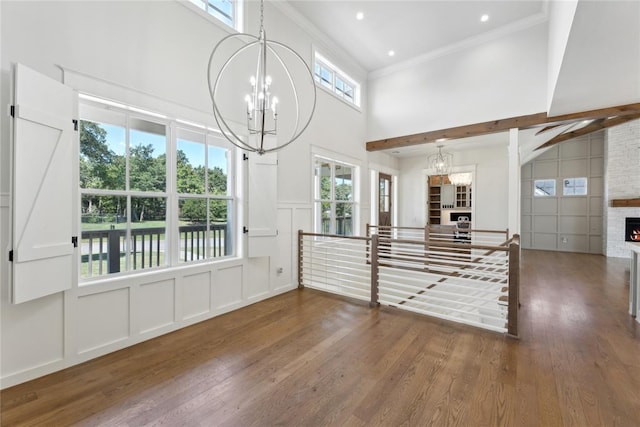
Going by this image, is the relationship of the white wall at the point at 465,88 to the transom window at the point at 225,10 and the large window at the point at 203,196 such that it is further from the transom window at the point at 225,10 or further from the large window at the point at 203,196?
the large window at the point at 203,196

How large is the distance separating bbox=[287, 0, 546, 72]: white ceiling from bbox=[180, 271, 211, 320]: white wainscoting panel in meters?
4.21

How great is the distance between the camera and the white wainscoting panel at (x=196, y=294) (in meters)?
3.09

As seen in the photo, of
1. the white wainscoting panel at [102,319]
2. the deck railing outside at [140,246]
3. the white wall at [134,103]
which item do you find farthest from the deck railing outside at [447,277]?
the white wainscoting panel at [102,319]

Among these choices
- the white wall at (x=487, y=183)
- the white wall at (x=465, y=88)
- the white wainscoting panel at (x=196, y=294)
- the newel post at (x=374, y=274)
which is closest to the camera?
the white wainscoting panel at (x=196, y=294)

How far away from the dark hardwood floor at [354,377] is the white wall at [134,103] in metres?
0.20

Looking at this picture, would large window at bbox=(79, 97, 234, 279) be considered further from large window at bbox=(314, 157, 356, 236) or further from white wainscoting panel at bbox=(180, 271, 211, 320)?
large window at bbox=(314, 157, 356, 236)

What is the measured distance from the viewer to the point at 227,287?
3.51 m

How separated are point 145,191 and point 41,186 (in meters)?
0.83

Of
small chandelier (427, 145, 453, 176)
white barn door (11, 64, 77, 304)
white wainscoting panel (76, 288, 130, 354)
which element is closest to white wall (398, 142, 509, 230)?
small chandelier (427, 145, 453, 176)

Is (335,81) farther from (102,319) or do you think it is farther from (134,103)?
(102,319)

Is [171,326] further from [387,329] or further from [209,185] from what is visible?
[387,329]

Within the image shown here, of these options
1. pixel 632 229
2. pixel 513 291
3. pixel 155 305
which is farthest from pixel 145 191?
pixel 632 229

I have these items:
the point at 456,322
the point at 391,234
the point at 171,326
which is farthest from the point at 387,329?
the point at 391,234

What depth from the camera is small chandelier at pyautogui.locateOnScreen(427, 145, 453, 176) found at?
6389 millimetres
